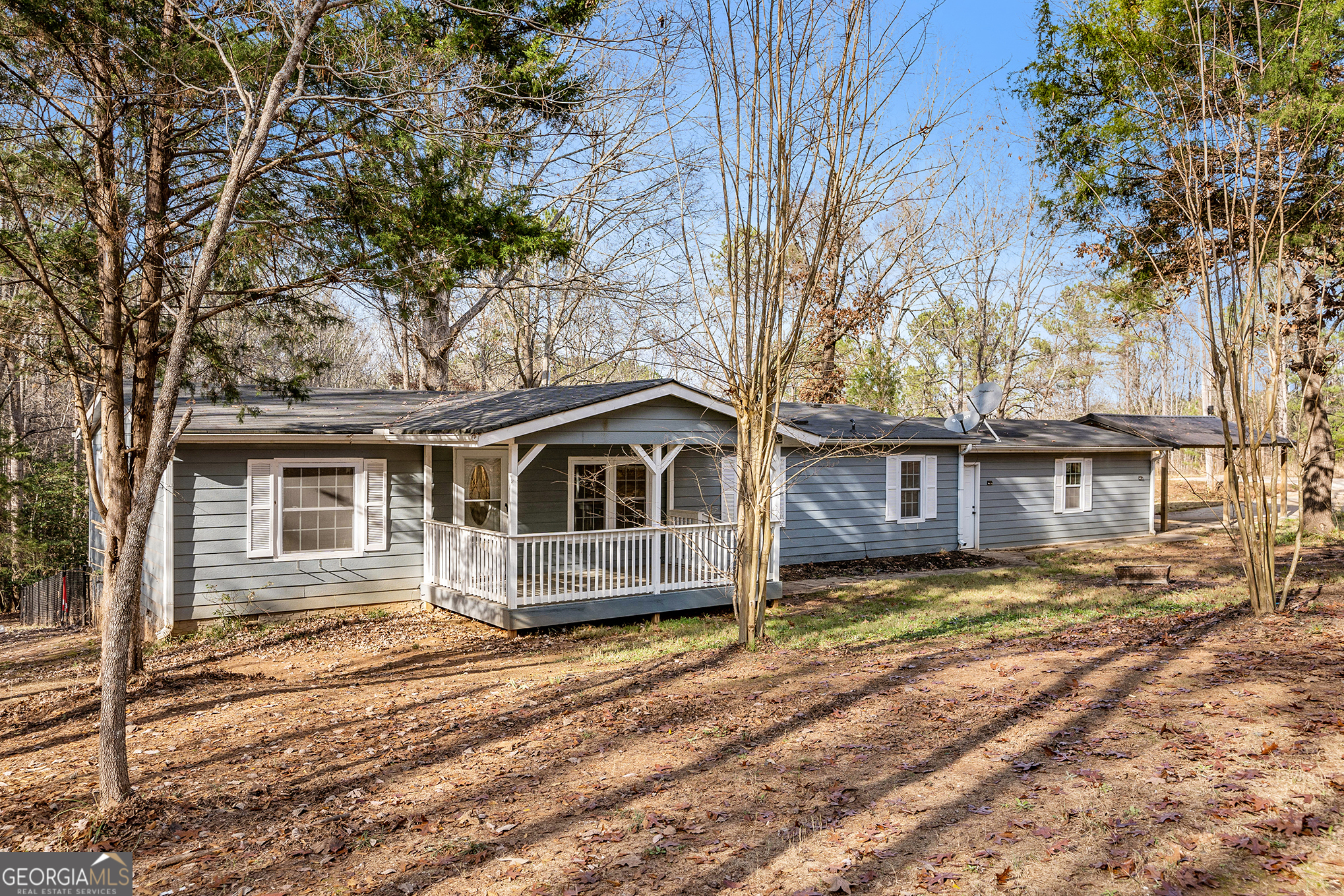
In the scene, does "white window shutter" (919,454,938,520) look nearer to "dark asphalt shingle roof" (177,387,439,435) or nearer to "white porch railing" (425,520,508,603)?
"white porch railing" (425,520,508,603)

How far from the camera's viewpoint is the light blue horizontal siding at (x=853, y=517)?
15.2 meters

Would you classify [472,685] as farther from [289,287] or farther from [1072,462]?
[1072,462]

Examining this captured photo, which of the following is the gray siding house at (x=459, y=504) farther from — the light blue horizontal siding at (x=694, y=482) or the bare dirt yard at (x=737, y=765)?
the bare dirt yard at (x=737, y=765)

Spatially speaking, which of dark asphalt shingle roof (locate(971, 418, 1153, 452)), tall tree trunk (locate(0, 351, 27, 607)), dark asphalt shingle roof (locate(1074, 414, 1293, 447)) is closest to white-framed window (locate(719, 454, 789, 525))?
dark asphalt shingle roof (locate(971, 418, 1153, 452))

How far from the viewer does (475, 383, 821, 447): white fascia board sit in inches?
375

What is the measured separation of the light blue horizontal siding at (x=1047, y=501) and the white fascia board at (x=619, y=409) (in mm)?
8464

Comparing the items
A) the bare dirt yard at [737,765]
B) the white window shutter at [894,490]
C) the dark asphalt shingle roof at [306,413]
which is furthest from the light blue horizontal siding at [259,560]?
the white window shutter at [894,490]

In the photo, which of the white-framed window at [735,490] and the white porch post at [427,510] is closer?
the white-framed window at [735,490]

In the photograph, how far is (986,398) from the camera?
1731cm

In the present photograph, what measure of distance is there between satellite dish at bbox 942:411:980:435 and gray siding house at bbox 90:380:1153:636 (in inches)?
171

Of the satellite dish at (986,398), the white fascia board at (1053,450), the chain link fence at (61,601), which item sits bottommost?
the chain link fence at (61,601)

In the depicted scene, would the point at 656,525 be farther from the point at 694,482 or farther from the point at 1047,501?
the point at 1047,501

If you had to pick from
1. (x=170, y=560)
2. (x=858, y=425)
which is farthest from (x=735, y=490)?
(x=170, y=560)

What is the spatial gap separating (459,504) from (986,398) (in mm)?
11561
